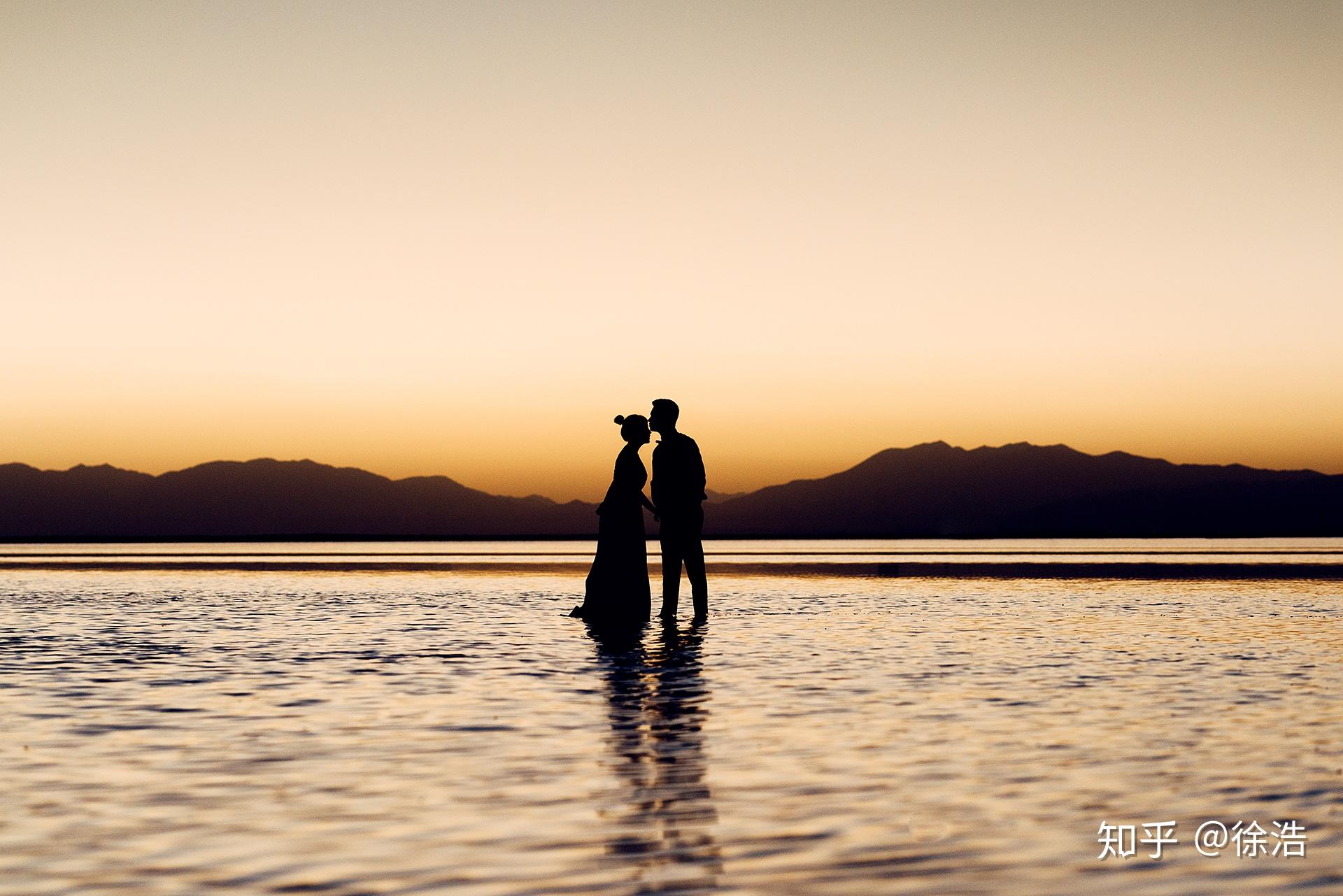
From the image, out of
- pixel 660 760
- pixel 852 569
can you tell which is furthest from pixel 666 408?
pixel 852 569

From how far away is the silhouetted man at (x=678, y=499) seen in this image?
20219mm

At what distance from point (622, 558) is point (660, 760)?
11.5 metres

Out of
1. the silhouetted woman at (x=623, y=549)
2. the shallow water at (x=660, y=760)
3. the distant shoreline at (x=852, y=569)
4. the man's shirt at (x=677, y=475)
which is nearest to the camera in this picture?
the shallow water at (x=660, y=760)

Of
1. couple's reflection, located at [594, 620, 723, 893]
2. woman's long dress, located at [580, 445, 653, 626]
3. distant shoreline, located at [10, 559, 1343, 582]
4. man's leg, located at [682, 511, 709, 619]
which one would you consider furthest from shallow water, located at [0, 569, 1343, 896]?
distant shoreline, located at [10, 559, 1343, 582]

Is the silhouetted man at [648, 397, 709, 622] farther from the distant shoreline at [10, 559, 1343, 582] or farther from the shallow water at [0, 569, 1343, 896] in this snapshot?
the distant shoreline at [10, 559, 1343, 582]

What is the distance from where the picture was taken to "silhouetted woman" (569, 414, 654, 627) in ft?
64.3

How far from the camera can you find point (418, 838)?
251 inches

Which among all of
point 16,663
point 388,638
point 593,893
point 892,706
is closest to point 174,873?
point 593,893

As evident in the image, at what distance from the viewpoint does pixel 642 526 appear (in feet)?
67.6

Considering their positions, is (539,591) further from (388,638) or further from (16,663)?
(16,663)

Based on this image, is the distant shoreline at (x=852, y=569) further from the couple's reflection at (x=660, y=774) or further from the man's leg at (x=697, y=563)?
the couple's reflection at (x=660, y=774)

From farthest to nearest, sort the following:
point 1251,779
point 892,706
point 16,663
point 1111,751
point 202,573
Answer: point 202,573, point 16,663, point 892,706, point 1111,751, point 1251,779

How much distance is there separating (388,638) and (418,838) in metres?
10.7

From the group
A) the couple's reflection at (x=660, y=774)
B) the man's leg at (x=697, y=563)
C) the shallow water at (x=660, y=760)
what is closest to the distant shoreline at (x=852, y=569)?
the man's leg at (x=697, y=563)
